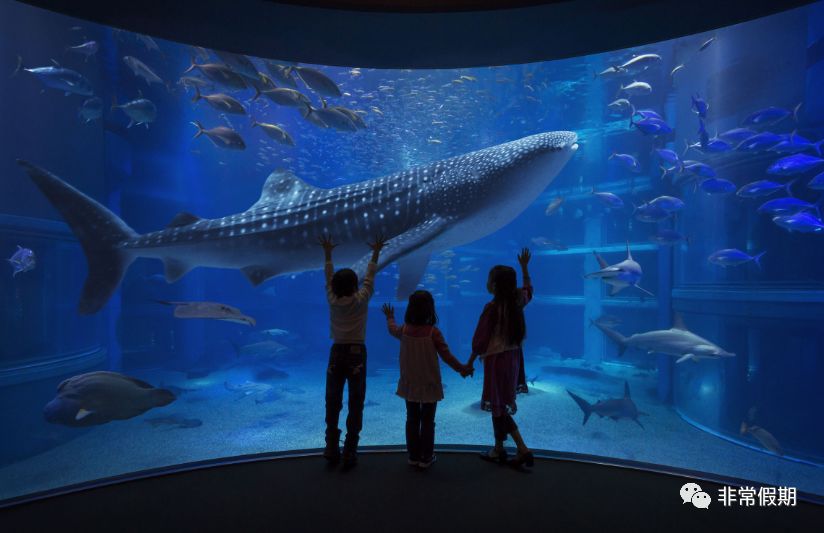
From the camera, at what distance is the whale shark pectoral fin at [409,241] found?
3499 mm

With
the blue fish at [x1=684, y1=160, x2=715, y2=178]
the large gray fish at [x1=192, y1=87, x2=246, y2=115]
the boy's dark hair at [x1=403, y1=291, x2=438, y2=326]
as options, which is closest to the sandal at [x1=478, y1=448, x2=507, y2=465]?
the boy's dark hair at [x1=403, y1=291, x2=438, y2=326]

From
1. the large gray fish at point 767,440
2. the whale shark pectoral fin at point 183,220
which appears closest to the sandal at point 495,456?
the whale shark pectoral fin at point 183,220

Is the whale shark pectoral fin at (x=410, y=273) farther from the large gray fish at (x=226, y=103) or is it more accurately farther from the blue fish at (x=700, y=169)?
the blue fish at (x=700, y=169)

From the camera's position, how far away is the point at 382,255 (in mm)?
3582

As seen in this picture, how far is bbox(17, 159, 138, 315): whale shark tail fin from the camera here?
12.1 ft

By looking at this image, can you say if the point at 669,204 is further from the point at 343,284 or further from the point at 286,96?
the point at 343,284

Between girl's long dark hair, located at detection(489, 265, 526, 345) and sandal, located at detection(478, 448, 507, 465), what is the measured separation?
0.82 meters

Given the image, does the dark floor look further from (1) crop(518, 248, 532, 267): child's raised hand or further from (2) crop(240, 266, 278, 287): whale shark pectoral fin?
(2) crop(240, 266, 278, 287): whale shark pectoral fin

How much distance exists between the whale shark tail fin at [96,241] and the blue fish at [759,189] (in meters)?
9.36

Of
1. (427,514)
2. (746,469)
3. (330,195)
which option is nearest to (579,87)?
(746,469)

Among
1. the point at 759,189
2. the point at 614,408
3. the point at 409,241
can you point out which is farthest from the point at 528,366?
the point at 409,241

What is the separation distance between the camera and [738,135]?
7.54 meters

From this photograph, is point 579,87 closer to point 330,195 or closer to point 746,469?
point 746,469

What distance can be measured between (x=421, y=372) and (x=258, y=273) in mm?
2208
